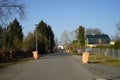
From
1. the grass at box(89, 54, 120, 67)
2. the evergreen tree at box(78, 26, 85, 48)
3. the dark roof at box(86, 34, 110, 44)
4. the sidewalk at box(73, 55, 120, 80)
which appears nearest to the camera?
the sidewalk at box(73, 55, 120, 80)

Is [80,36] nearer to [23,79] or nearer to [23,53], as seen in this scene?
[23,53]

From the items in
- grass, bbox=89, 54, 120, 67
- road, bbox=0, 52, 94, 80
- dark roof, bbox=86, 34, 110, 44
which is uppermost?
dark roof, bbox=86, 34, 110, 44

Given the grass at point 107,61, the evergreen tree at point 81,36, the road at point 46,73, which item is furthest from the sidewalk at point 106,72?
the evergreen tree at point 81,36

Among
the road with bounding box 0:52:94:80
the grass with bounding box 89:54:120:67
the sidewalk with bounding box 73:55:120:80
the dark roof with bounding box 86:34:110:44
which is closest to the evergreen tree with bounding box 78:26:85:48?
the dark roof with bounding box 86:34:110:44

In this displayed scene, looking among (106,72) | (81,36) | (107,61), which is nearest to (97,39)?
(81,36)

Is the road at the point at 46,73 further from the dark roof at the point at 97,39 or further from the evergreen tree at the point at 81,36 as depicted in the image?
the dark roof at the point at 97,39

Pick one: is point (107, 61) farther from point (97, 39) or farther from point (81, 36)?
point (97, 39)

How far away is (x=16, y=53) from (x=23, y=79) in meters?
38.9

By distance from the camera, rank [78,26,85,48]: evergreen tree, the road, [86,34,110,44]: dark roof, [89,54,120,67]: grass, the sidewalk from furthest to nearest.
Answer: [86,34,110,44]: dark roof < [78,26,85,48]: evergreen tree < [89,54,120,67]: grass < the sidewalk < the road

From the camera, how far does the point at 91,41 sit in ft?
439

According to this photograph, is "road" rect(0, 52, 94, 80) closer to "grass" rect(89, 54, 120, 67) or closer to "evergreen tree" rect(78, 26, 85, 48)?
"grass" rect(89, 54, 120, 67)

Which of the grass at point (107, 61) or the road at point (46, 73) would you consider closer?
the road at point (46, 73)

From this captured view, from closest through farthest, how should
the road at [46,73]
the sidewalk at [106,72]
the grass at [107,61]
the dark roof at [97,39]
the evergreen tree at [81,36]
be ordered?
the road at [46,73] → the sidewalk at [106,72] → the grass at [107,61] → the evergreen tree at [81,36] → the dark roof at [97,39]

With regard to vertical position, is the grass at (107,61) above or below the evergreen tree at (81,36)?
below
